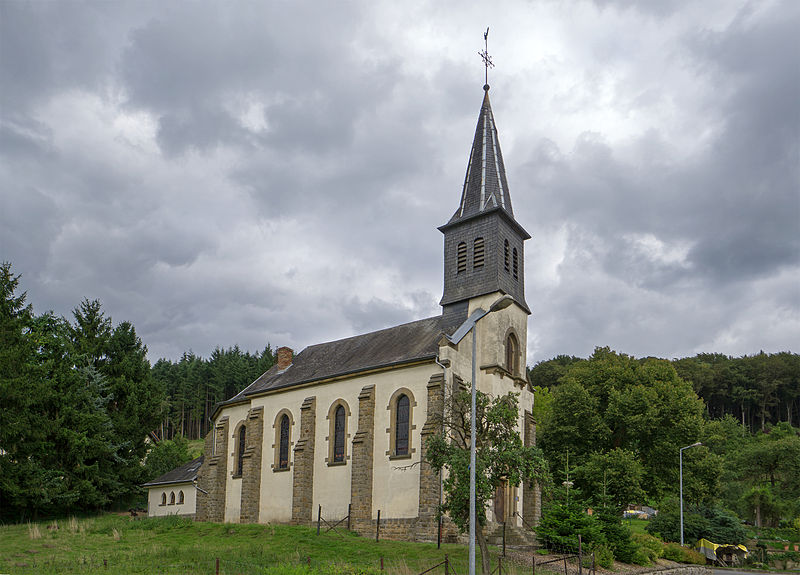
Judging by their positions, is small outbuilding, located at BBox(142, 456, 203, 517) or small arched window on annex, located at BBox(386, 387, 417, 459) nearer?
small arched window on annex, located at BBox(386, 387, 417, 459)

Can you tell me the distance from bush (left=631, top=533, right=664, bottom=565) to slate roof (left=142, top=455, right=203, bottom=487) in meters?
26.9

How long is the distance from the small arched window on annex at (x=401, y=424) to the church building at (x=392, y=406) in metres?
0.05

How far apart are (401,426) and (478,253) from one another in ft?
33.0

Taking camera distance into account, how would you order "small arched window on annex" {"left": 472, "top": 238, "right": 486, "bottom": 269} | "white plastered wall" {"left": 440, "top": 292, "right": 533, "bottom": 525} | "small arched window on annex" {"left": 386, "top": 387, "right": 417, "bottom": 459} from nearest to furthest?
"small arched window on annex" {"left": 386, "top": 387, "right": 417, "bottom": 459} → "white plastered wall" {"left": 440, "top": 292, "right": 533, "bottom": 525} → "small arched window on annex" {"left": 472, "top": 238, "right": 486, "bottom": 269}

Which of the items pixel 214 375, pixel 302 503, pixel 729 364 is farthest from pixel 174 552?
pixel 729 364

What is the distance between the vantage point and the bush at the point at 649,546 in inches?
1231

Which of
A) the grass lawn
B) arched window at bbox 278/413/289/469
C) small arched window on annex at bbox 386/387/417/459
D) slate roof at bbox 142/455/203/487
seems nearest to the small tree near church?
the grass lawn

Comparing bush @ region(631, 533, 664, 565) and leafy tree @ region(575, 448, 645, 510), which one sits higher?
leafy tree @ region(575, 448, 645, 510)

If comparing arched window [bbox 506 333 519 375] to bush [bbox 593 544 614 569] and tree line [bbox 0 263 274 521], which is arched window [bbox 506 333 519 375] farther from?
tree line [bbox 0 263 274 521]

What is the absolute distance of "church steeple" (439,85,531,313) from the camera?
116ft

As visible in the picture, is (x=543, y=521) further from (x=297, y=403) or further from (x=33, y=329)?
(x=33, y=329)

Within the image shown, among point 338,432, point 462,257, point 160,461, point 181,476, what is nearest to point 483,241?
point 462,257

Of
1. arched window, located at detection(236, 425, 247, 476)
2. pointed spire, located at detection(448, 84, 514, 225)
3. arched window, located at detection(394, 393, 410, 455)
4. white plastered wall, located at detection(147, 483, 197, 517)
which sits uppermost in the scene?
pointed spire, located at detection(448, 84, 514, 225)

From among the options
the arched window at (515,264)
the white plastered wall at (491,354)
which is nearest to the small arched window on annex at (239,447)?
the white plastered wall at (491,354)
